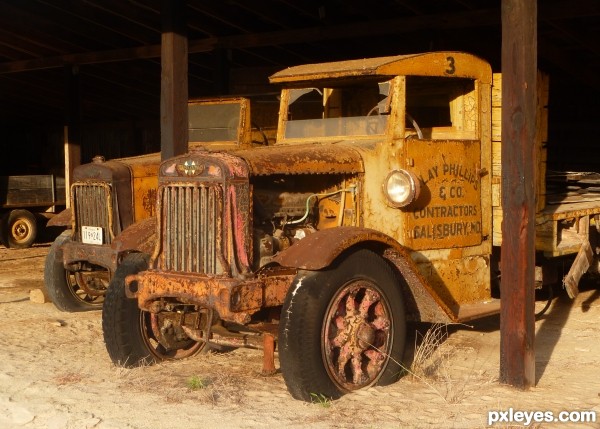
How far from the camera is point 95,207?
8.27 m

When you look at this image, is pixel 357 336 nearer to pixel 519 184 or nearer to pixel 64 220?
pixel 519 184

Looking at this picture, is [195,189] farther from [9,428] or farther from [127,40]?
[127,40]

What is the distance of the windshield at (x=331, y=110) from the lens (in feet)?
21.2

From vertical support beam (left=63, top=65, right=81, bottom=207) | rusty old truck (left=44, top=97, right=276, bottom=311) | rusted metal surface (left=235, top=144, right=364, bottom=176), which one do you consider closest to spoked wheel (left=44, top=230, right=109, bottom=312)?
rusty old truck (left=44, top=97, right=276, bottom=311)

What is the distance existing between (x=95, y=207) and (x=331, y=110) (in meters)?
2.69

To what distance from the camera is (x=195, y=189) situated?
213 inches

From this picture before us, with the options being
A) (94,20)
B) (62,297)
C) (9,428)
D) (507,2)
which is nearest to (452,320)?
(507,2)

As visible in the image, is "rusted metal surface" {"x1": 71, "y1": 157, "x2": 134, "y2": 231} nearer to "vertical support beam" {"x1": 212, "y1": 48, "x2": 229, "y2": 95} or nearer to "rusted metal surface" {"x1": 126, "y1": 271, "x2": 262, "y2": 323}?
"rusted metal surface" {"x1": 126, "y1": 271, "x2": 262, "y2": 323}

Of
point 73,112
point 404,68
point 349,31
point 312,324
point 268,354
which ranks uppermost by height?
point 349,31

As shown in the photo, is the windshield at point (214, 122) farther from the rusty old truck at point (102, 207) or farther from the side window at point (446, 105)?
the side window at point (446, 105)

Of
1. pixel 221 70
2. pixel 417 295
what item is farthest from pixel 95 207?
pixel 221 70

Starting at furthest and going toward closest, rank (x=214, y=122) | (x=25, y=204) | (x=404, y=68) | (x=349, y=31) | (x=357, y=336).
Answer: (x=25, y=204), (x=349, y=31), (x=214, y=122), (x=404, y=68), (x=357, y=336)

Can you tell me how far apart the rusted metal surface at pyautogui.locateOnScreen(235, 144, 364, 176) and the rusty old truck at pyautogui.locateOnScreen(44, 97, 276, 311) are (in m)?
2.62

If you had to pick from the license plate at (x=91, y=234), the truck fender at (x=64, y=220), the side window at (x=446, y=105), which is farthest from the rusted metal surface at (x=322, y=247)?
the truck fender at (x=64, y=220)
